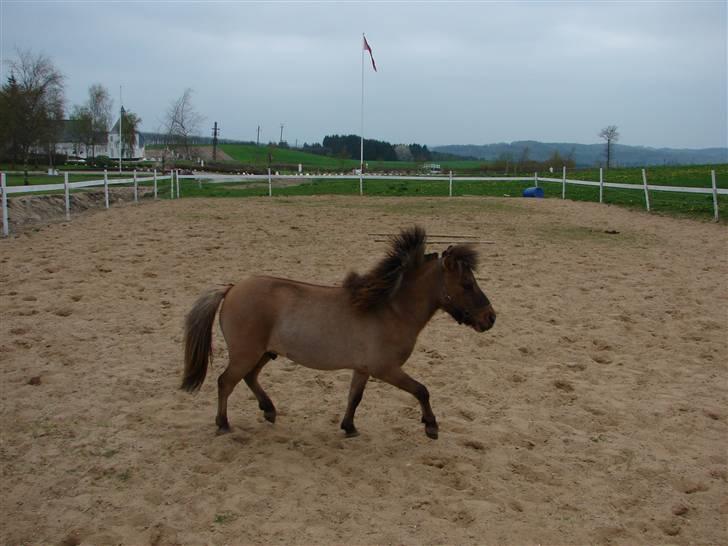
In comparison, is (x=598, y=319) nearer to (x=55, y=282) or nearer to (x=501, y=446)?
(x=501, y=446)

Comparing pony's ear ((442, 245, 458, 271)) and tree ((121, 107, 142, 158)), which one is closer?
pony's ear ((442, 245, 458, 271))

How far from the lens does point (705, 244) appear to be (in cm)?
1348

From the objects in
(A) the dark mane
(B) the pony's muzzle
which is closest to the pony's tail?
(A) the dark mane

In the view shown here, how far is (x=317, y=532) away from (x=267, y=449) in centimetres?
121

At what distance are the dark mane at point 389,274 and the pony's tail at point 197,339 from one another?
1.13m

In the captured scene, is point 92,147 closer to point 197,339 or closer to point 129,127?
point 129,127

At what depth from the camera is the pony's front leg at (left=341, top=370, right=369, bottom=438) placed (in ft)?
15.7

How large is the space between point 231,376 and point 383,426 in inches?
52.2

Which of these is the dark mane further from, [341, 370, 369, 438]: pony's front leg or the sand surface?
the sand surface

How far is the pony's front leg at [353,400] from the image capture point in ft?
15.7

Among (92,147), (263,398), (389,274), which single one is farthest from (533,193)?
(92,147)

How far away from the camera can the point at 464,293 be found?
472 cm

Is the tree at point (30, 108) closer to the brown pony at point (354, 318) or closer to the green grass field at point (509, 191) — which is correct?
the green grass field at point (509, 191)

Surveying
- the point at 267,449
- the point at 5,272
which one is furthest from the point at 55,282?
the point at 267,449
